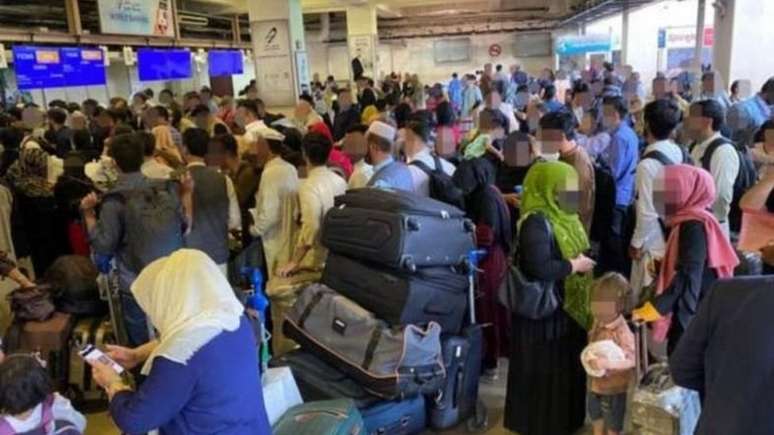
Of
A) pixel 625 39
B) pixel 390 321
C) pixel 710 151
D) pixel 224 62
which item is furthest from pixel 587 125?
pixel 625 39

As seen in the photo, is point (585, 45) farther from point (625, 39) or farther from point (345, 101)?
point (345, 101)

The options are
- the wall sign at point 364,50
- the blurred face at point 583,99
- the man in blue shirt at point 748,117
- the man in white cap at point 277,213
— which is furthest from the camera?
the wall sign at point 364,50

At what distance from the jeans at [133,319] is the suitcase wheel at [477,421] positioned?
1.81m

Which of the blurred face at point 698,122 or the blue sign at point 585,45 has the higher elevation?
the blue sign at point 585,45

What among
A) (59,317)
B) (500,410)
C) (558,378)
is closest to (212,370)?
A: (558,378)

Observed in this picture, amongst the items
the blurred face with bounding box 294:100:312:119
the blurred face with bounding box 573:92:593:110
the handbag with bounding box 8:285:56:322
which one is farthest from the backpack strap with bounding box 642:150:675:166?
→ the blurred face with bounding box 294:100:312:119

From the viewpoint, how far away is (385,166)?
12.3 feet

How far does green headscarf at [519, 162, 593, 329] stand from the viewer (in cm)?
282

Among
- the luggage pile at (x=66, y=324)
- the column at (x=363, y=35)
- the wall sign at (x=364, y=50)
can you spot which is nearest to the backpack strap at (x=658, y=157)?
the luggage pile at (x=66, y=324)

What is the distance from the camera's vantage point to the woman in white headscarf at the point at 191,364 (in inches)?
75.5

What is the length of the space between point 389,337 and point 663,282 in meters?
1.16

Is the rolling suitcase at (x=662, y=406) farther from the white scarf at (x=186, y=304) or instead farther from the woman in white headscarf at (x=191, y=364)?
the white scarf at (x=186, y=304)

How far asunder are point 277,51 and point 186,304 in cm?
935

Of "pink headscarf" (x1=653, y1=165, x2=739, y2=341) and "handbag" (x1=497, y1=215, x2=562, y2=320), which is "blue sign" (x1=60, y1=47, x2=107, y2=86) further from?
"pink headscarf" (x1=653, y1=165, x2=739, y2=341)
